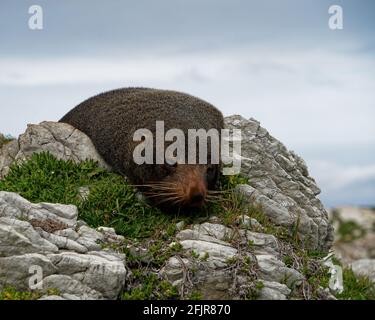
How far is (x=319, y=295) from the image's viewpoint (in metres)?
9.48

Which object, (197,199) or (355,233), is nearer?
(197,199)

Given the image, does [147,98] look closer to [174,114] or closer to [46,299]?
[174,114]

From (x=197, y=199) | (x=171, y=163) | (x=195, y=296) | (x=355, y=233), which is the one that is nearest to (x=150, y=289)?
(x=195, y=296)

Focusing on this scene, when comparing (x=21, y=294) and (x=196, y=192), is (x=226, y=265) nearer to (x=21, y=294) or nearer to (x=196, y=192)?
(x=196, y=192)

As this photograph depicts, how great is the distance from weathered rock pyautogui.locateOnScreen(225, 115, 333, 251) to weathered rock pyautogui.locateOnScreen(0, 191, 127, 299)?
279cm

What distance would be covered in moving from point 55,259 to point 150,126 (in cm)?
311

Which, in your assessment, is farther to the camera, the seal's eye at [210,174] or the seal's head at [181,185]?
the seal's eye at [210,174]

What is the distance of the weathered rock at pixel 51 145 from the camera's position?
12.0 metres

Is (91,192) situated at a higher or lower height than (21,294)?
A: higher

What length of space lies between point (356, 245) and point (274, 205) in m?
15.9

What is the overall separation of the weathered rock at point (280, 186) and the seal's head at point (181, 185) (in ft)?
3.20

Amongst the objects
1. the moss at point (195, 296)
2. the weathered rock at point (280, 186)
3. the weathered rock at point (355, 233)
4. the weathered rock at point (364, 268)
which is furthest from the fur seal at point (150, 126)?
the weathered rock at point (355, 233)

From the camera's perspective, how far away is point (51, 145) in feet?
39.8

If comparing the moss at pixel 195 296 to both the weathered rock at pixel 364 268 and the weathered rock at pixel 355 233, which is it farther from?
the weathered rock at pixel 355 233
